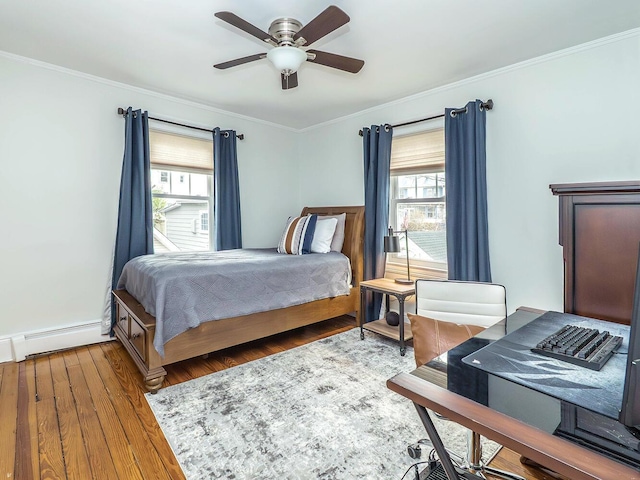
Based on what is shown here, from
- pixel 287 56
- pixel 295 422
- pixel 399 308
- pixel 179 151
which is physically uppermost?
pixel 287 56

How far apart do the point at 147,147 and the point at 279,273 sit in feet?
6.12

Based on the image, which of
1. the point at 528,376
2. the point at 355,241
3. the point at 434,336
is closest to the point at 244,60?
the point at 434,336

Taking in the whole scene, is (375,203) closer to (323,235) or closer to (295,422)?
(323,235)

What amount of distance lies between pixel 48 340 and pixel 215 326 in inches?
63.5

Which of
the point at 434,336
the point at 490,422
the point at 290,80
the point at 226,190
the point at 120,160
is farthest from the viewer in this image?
the point at 226,190

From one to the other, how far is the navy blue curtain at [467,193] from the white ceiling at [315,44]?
44 centimetres

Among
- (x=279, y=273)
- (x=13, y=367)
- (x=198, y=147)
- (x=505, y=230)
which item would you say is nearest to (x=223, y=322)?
(x=279, y=273)

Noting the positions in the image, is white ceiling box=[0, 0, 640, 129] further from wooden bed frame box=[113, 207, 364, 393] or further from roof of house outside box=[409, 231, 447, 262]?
wooden bed frame box=[113, 207, 364, 393]

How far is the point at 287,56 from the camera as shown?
2049 millimetres

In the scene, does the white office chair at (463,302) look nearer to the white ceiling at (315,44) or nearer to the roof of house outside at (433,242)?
the roof of house outside at (433,242)

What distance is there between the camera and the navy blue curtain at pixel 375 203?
11.5ft

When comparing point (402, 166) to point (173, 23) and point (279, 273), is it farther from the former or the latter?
point (173, 23)

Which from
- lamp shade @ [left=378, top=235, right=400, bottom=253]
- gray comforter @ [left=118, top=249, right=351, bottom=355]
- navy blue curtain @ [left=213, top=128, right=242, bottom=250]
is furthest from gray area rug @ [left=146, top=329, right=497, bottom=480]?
navy blue curtain @ [left=213, top=128, right=242, bottom=250]

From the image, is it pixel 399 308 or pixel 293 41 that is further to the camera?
pixel 399 308
